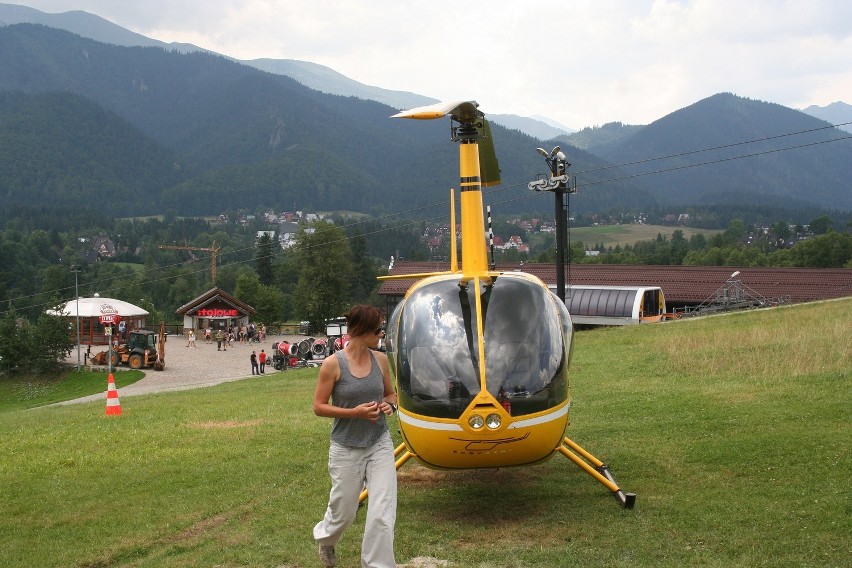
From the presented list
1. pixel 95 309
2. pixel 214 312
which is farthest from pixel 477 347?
pixel 214 312

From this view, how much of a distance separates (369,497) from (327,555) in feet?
2.27

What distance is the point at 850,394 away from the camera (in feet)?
42.6

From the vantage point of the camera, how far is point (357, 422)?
6602mm

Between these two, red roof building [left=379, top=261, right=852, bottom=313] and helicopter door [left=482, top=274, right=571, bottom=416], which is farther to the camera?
red roof building [left=379, top=261, right=852, bottom=313]

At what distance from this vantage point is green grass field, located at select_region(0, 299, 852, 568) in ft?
23.9

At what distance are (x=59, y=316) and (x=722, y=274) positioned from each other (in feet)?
134

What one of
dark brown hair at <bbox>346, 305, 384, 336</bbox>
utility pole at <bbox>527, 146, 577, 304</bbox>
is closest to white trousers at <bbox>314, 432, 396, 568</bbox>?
dark brown hair at <bbox>346, 305, 384, 336</bbox>

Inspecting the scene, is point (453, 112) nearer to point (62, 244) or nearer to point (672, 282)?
point (672, 282)

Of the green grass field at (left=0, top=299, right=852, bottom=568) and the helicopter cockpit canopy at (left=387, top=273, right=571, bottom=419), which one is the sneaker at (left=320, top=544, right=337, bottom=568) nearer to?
the green grass field at (left=0, top=299, right=852, bottom=568)

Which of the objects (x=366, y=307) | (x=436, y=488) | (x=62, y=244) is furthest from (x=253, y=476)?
(x=62, y=244)

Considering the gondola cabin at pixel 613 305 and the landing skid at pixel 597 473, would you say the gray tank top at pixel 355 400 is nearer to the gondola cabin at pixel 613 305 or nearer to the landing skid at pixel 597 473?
the landing skid at pixel 597 473

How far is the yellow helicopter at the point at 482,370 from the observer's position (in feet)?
25.0

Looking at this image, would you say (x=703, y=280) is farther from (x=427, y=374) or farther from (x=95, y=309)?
(x=427, y=374)

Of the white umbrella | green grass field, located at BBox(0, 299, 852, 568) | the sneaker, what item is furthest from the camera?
the white umbrella
